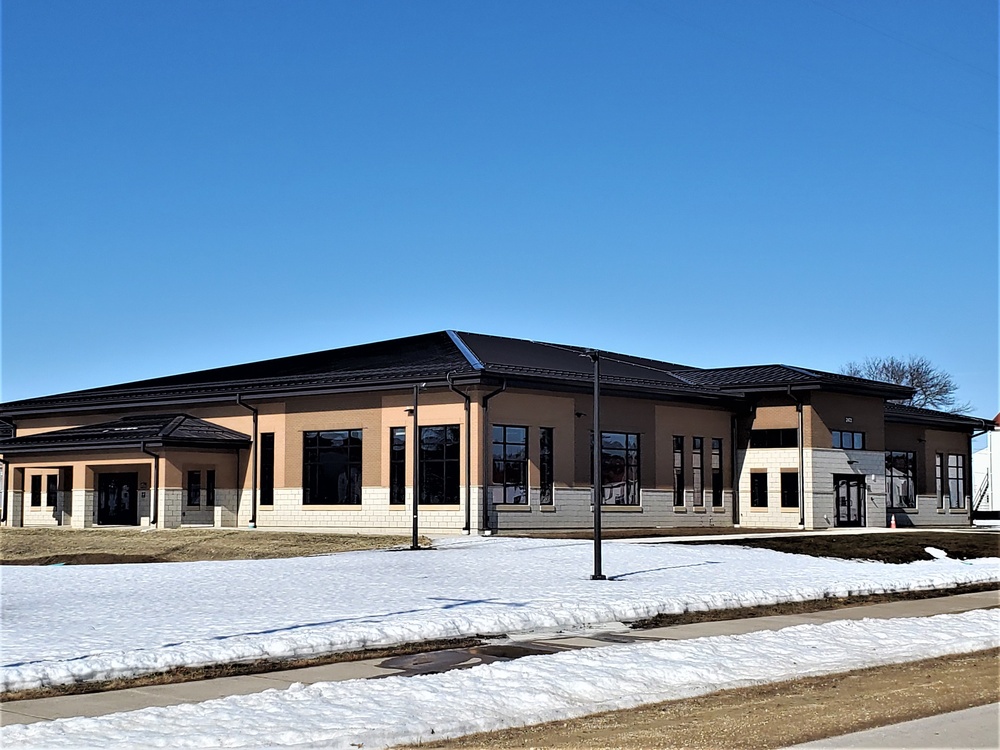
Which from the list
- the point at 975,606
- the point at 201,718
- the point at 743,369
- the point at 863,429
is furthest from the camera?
the point at 743,369

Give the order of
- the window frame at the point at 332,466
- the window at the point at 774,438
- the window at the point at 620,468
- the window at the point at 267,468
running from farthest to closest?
the window at the point at 774,438 → the window at the point at 267,468 → the window at the point at 620,468 → the window frame at the point at 332,466

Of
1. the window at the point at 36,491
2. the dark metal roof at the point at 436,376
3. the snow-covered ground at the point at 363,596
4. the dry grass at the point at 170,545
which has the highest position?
the dark metal roof at the point at 436,376

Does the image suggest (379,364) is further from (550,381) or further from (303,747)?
(303,747)

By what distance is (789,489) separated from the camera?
4719cm

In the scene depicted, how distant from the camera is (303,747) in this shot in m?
9.38

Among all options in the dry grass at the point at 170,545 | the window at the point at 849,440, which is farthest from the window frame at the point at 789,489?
the dry grass at the point at 170,545

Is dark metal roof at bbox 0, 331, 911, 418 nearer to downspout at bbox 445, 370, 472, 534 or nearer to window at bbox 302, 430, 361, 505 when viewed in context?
downspout at bbox 445, 370, 472, 534

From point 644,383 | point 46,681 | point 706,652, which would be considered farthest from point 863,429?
point 46,681

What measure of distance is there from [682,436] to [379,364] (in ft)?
40.6

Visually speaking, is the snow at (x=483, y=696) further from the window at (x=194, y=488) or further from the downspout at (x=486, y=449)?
the window at (x=194, y=488)

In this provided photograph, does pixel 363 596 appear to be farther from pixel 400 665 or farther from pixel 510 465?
pixel 510 465

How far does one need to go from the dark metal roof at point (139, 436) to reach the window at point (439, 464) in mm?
8473

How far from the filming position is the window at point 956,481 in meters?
56.6

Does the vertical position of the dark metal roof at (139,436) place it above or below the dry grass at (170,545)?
above
